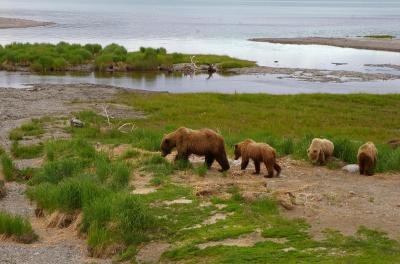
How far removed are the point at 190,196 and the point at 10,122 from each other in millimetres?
16914

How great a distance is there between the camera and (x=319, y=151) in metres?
15.6

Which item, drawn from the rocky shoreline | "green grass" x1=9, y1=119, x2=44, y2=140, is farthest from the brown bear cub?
the rocky shoreline

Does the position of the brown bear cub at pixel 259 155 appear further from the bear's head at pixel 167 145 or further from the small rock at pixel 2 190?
the small rock at pixel 2 190

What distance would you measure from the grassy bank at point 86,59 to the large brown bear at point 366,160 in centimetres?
4432

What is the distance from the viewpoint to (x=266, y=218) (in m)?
10.9

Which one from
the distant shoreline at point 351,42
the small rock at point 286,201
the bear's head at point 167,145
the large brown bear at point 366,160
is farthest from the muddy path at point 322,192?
the distant shoreline at point 351,42

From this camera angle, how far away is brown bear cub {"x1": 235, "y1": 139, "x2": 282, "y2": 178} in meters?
13.9

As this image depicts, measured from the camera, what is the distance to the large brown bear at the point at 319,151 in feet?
51.1

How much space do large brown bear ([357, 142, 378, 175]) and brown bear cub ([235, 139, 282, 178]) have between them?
2092 millimetres

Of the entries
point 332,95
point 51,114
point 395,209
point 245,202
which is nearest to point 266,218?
point 245,202

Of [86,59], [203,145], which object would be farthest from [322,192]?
[86,59]

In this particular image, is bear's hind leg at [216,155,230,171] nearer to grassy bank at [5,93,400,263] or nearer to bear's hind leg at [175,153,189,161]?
grassy bank at [5,93,400,263]

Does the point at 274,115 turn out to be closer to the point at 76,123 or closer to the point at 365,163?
the point at 76,123

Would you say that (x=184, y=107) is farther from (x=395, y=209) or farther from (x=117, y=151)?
(x=395, y=209)
